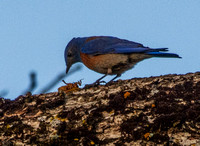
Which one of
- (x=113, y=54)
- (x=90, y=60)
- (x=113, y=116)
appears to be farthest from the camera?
(x=90, y=60)

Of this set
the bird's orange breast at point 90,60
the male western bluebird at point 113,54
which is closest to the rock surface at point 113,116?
the male western bluebird at point 113,54

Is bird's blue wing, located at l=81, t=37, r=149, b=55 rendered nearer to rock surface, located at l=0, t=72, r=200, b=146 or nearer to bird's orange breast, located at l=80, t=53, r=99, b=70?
bird's orange breast, located at l=80, t=53, r=99, b=70

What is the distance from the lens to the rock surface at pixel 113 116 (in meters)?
3.63

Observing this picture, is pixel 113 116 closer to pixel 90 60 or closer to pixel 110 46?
pixel 90 60

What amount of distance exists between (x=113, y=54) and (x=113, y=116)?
3.51 meters

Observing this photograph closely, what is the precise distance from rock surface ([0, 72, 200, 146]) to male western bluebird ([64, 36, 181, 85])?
2195 mm

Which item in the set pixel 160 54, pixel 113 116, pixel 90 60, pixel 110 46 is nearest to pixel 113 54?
pixel 110 46

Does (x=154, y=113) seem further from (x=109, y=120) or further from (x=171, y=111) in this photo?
(x=109, y=120)

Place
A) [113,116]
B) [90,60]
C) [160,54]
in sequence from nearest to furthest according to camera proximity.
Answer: [113,116], [160,54], [90,60]

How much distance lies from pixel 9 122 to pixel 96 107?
118 cm

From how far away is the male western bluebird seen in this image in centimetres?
721

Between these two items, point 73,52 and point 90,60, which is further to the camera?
point 73,52

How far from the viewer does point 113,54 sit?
7.46 metres

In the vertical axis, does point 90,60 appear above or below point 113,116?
above
